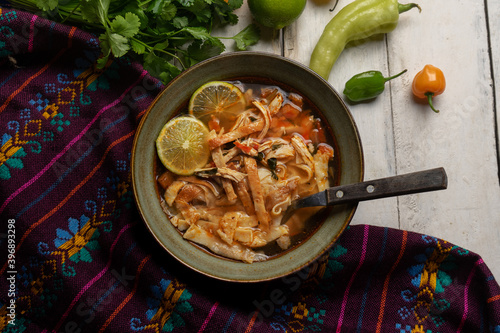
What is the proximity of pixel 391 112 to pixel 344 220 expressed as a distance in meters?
1.03

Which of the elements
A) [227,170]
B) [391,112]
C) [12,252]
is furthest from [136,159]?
[391,112]

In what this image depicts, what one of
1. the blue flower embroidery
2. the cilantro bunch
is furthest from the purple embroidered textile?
the cilantro bunch

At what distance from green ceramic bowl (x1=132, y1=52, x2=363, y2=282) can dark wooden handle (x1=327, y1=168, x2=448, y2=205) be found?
0.15 m

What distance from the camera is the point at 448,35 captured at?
126 inches

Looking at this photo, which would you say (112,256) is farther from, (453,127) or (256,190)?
(453,127)

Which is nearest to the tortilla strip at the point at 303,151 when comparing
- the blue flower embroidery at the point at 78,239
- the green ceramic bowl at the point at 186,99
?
the green ceramic bowl at the point at 186,99

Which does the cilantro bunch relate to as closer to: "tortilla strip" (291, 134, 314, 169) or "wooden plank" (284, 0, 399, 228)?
"wooden plank" (284, 0, 399, 228)

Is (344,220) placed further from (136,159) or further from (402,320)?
(136,159)

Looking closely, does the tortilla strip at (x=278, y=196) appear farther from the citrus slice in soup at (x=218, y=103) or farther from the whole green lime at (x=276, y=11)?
the whole green lime at (x=276, y=11)

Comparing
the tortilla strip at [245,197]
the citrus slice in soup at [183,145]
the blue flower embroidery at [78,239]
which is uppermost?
the citrus slice in soup at [183,145]

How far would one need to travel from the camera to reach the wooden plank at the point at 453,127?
313cm

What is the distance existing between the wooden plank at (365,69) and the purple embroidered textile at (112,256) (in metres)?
0.43

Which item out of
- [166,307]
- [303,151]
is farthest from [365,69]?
[166,307]

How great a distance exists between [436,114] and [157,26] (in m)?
2.09
